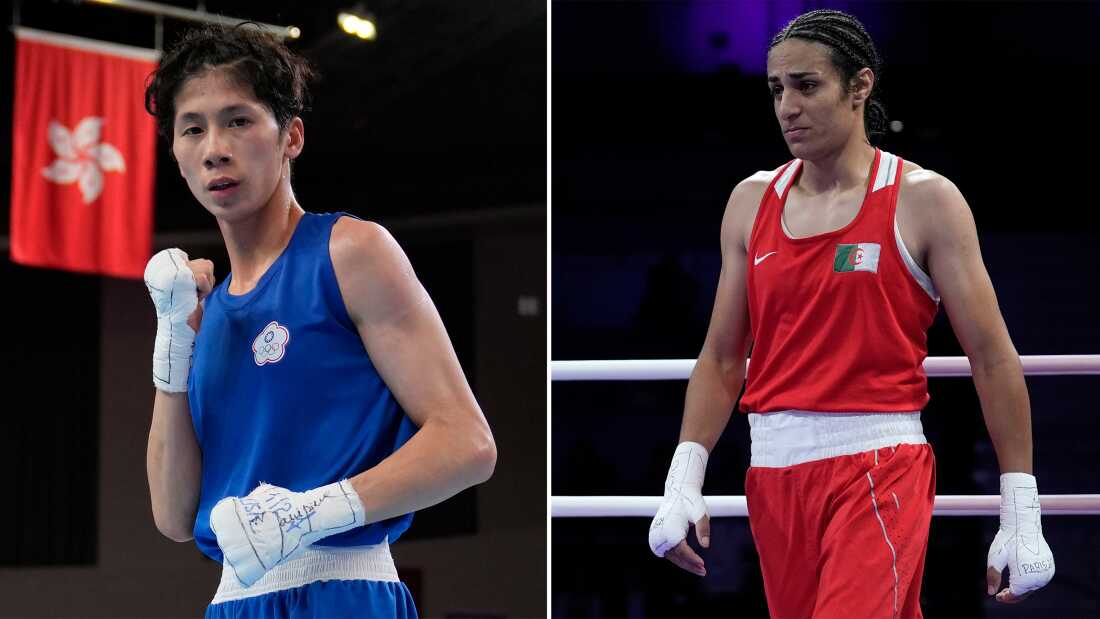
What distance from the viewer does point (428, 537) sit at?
7441mm

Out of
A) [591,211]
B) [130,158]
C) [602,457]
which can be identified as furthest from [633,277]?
[130,158]

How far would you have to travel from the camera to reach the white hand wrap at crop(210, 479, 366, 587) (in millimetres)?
1181

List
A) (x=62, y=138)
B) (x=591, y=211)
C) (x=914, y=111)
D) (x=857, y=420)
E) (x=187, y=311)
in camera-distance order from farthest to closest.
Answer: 1. (x=591, y=211)
2. (x=914, y=111)
3. (x=62, y=138)
4. (x=857, y=420)
5. (x=187, y=311)

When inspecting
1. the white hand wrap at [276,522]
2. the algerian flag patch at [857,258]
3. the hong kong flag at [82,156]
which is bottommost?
the white hand wrap at [276,522]

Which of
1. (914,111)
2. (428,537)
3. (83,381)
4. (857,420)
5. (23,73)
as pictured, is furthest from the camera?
(83,381)

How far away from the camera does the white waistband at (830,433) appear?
1.60 m

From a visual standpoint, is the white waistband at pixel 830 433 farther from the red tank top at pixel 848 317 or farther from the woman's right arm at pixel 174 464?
the woman's right arm at pixel 174 464

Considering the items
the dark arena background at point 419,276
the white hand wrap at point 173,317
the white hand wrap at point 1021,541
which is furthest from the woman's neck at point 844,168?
the dark arena background at point 419,276

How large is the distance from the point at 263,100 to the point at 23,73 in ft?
15.5

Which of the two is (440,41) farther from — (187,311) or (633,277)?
(187,311)

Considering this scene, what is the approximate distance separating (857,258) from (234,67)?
889 mm

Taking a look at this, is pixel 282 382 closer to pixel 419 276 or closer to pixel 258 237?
pixel 258 237

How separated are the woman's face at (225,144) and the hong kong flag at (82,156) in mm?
4466

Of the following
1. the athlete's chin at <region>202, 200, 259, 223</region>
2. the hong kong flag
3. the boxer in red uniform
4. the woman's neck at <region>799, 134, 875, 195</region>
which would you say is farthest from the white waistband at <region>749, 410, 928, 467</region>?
the hong kong flag
